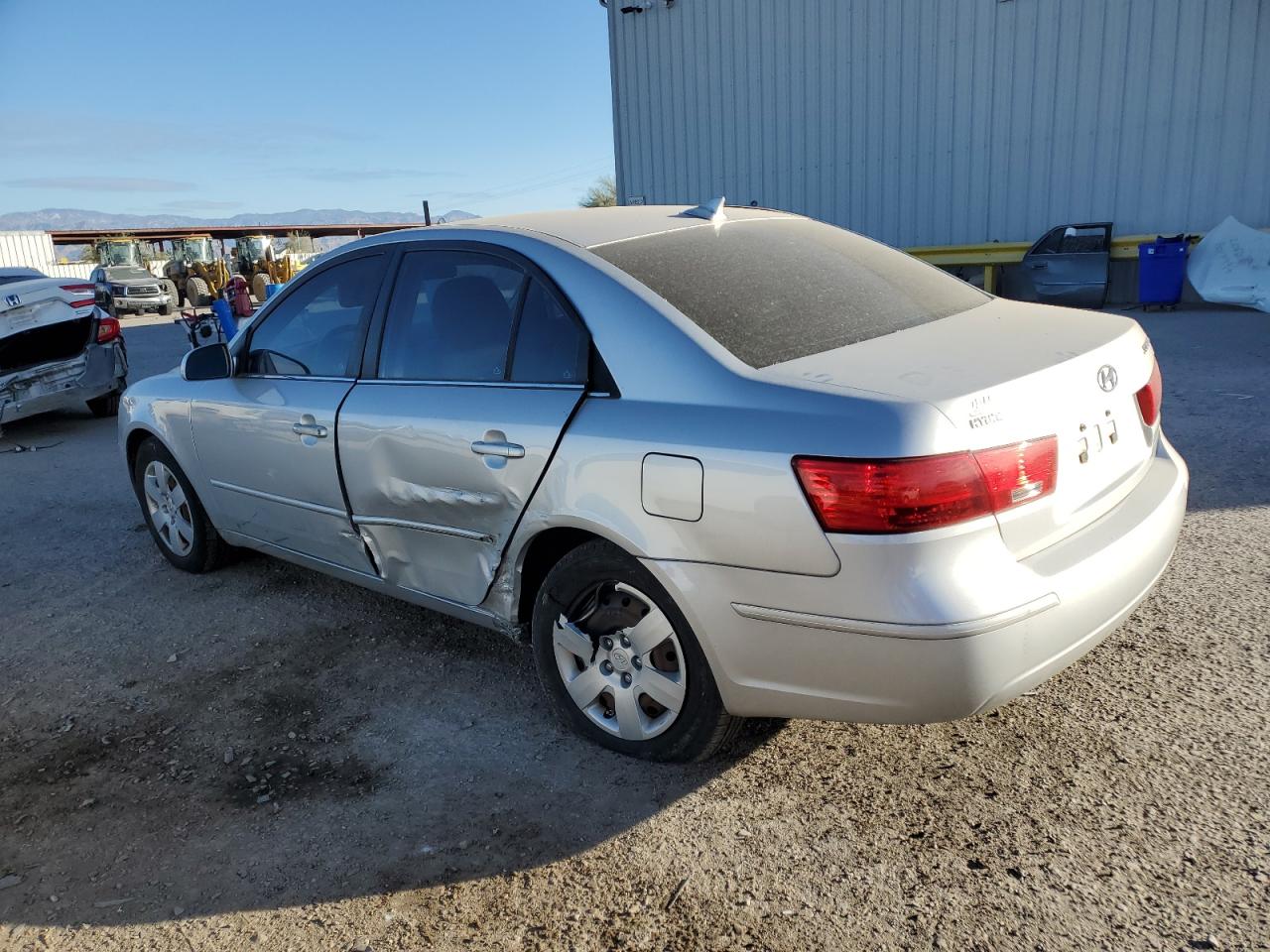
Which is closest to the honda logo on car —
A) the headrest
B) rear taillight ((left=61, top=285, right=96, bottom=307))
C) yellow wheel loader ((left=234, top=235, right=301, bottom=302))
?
the headrest

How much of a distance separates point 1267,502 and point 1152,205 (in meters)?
11.0

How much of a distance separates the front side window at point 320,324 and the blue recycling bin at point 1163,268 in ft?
41.6

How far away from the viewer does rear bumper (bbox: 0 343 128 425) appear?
8.19 m

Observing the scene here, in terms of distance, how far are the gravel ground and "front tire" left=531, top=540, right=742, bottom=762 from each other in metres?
0.12

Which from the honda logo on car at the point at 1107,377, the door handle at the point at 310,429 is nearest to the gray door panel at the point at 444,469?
the door handle at the point at 310,429

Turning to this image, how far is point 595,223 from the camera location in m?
3.21

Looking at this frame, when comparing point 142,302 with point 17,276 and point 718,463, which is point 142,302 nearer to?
point 17,276

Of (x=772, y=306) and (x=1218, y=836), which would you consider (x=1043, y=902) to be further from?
(x=772, y=306)

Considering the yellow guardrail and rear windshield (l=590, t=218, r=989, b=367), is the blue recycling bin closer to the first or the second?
the yellow guardrail

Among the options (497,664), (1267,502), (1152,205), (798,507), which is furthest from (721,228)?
(1152,205)

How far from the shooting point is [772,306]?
108 inches

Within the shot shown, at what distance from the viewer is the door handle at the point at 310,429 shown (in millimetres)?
3449

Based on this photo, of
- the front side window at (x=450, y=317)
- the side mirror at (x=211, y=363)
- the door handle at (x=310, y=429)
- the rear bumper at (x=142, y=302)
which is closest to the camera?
the front side window at (x=450, y=317)

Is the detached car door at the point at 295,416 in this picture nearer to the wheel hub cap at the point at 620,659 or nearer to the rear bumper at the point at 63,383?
the wheel hub cap at the point at 620,659
